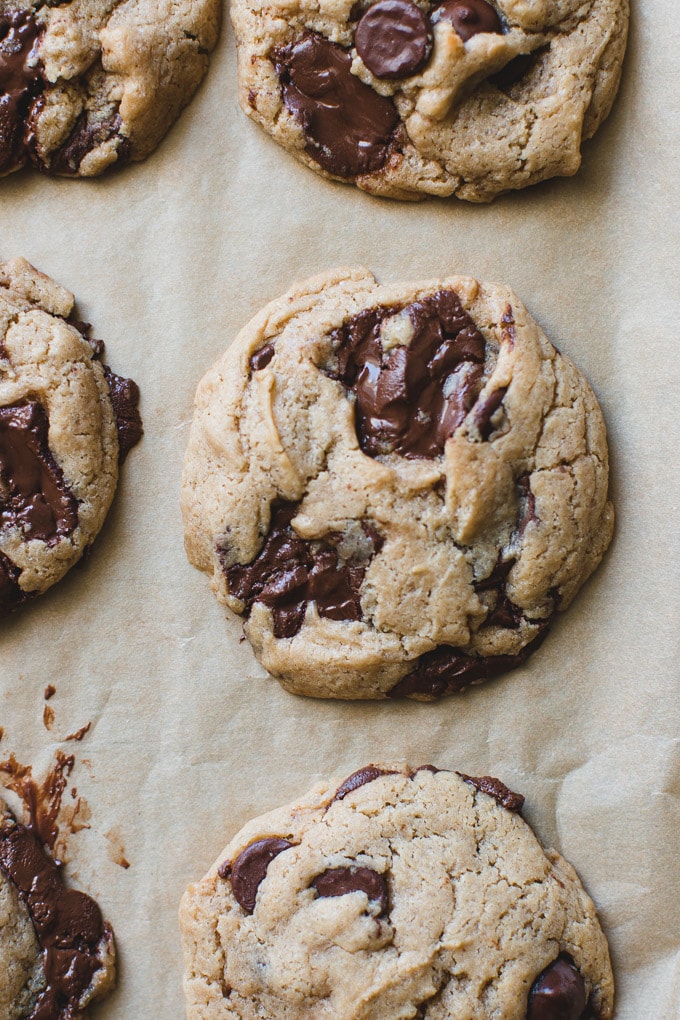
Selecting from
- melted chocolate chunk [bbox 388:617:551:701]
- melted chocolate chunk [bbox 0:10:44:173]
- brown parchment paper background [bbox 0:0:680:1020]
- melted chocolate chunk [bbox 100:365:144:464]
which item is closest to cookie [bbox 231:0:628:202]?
brown parchment paper background [bbox 0:0:680:1020]

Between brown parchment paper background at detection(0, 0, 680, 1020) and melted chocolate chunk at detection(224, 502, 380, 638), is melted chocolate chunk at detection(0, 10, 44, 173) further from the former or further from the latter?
melted chocolate chunk at detection(224, 502, 380, 638)

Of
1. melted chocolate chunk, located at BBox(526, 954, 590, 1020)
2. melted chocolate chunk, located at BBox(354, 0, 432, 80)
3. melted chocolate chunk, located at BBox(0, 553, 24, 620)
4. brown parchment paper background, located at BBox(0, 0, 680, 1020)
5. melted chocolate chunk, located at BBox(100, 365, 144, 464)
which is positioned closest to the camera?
melted chocolate chunk, located at BBox(526, 954, 590, 1020)

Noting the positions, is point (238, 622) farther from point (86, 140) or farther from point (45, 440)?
point (86, 140)

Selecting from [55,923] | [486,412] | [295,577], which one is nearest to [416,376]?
[486,412]

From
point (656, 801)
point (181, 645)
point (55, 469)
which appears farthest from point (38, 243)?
point (656, 801)

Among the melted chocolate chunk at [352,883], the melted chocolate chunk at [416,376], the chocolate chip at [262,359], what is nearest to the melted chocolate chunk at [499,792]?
the melted chocolate chunk at [352,883]

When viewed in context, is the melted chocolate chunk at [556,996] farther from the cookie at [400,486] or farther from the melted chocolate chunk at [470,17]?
the melted chocolate chunk at [470,17]
